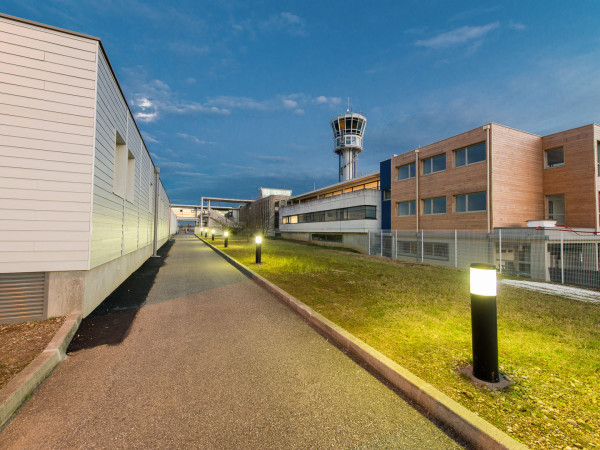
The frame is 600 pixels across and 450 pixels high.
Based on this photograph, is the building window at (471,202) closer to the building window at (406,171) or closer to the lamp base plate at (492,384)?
the building window at (406,171)

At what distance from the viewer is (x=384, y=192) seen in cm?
2731

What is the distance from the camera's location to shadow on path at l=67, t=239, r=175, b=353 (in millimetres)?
4070

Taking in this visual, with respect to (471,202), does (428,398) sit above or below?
below

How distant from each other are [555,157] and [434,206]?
8192 millimetres

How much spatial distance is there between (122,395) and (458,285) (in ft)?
28.2

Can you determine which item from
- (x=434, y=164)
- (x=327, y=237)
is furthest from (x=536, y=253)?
(x=327, y=237)

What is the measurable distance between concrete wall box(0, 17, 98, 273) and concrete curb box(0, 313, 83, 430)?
5.10 feet

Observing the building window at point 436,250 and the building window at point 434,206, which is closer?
the building window at point 436,250

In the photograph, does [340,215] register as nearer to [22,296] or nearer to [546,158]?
Answer: [546,158]

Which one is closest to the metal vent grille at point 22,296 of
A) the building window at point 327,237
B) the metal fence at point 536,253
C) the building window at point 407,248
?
the metal fence at point 536,253

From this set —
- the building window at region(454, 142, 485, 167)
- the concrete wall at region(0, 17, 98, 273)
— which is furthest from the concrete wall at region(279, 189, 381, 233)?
the concrete wall at region(0, 17, 98, 273)

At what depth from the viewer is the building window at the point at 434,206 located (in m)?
20.4

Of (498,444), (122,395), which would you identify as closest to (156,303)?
(122,395)

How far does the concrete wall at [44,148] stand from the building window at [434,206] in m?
21.4
